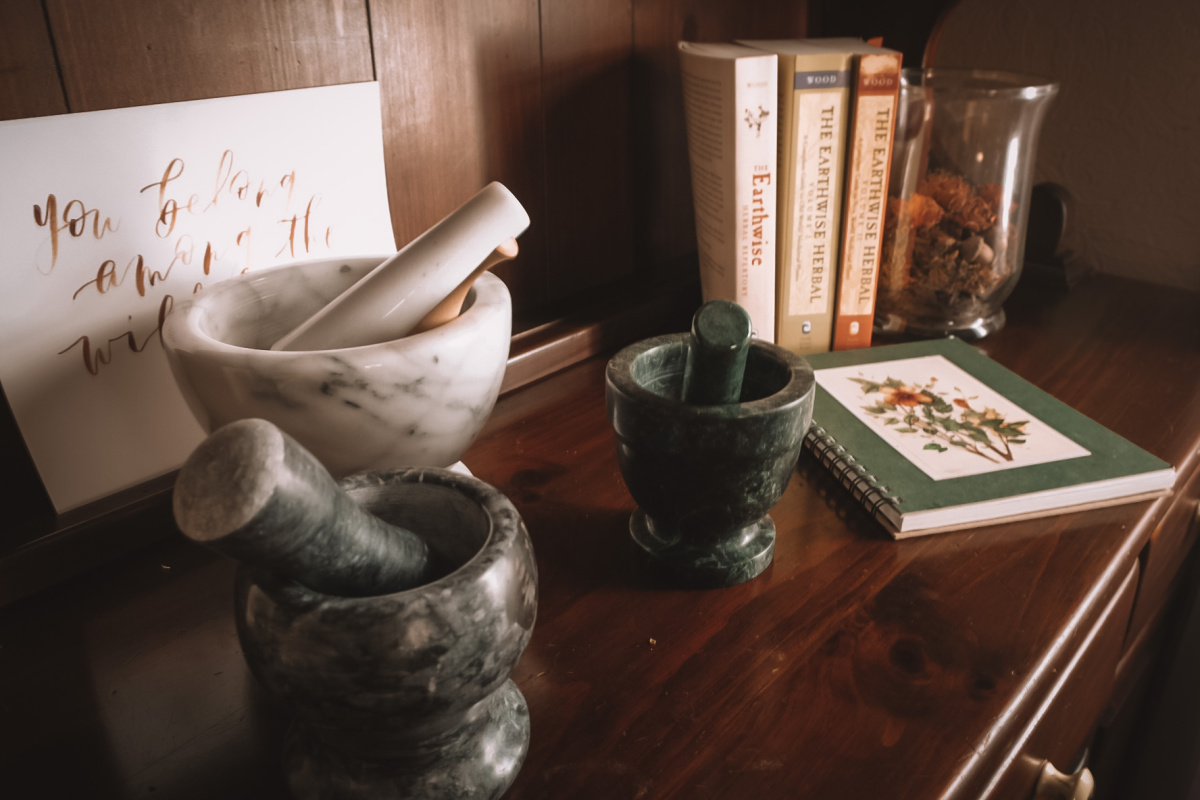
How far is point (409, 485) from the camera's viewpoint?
1.35 feet

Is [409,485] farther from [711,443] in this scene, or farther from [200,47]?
[200,47]

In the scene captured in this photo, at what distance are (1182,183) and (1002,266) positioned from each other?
15.6 inches

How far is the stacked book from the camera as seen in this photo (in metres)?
0.77

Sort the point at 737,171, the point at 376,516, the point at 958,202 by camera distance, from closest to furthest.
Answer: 1. the point at 376,516
2. the point at 737,171
3. the point at 958,202

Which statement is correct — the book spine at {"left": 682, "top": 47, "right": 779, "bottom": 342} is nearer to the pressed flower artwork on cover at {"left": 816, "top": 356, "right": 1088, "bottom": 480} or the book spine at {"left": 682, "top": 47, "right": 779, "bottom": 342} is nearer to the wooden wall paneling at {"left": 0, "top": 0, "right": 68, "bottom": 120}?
the pressed flower artwork on cover at {"left": 816, "top": 356, "right": 1088, "bottom": 480}

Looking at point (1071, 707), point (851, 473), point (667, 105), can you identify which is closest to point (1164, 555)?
point (1071, 707)

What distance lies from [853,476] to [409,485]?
1.22 feet

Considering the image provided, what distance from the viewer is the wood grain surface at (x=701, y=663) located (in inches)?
16.1

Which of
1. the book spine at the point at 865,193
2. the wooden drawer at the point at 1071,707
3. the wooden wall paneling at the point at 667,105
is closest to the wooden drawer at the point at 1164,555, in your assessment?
the wooden drawer at the point at 1071,707

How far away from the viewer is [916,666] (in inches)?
18.5

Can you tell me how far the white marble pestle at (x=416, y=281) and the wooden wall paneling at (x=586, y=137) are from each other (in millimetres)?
294

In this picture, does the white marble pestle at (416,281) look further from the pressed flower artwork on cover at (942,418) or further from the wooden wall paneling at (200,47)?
the pressed flower artwork on cover at (942,418)

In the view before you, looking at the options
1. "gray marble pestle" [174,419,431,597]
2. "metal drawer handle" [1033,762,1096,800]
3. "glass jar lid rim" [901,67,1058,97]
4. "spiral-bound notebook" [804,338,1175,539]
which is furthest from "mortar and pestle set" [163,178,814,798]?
"glass jar lid rim" [901,67,1058,97]

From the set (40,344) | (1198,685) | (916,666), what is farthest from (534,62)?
(1198,685)
